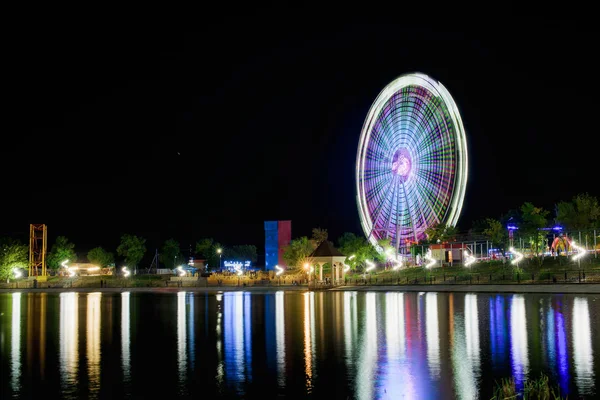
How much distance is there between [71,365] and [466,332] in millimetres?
15025

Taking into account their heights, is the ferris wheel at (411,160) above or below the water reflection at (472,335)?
above

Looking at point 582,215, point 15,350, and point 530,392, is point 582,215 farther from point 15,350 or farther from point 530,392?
point 530,392

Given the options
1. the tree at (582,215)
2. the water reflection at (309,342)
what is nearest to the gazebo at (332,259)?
the tree at (582,215)

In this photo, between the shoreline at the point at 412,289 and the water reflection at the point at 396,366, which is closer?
the water reflection at the point at 396,366

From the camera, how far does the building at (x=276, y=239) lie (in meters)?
115

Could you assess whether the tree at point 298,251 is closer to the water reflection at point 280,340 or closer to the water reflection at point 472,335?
the water reflection at point 280,340

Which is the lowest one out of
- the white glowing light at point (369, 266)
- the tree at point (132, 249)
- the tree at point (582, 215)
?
the white glowing light at point (369, 266)

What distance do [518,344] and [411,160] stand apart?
4665 centimetres

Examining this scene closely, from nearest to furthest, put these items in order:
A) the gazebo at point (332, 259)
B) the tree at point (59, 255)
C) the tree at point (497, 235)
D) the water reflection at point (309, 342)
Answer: the water reflection at point (309, 342)
the gazebo at point (332, 259)
the tree at point (497, 235)
the tree at point (59, 255)

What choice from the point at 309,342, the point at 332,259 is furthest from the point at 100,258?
the point at 309,342

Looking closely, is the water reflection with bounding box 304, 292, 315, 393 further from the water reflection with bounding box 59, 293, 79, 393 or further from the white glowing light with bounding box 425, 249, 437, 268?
the white glowing light with bounding box 425, 249, 437, 268

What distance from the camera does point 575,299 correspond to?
42875 mm

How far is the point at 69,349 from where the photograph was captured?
2623 centimetres

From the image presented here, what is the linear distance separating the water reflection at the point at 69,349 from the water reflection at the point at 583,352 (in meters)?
13.1
